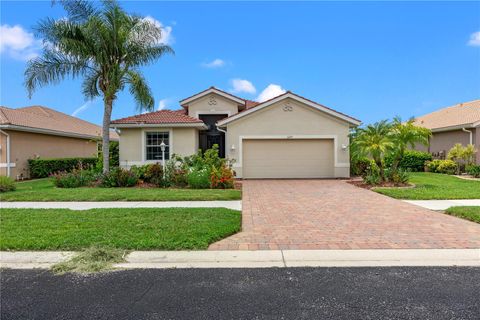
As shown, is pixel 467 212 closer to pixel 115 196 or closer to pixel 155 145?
pixel 115 196

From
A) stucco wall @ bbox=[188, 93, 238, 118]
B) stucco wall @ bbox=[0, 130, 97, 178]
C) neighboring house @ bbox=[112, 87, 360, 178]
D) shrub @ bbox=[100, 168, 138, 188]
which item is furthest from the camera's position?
stucco wall @ bbox=[188, 93, 238, 118]

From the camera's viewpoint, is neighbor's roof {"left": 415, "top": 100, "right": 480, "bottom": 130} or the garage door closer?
the garage door

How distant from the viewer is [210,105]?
21328 millimetres

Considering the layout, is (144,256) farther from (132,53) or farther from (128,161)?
(128,161)

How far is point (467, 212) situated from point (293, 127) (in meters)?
10.6

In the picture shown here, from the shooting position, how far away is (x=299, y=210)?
351 inches

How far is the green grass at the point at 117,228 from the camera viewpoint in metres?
5.64

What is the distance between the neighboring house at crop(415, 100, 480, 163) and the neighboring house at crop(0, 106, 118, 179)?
76.0ft

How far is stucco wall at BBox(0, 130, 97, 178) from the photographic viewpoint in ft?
57.6

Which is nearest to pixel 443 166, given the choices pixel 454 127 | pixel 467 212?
pixel 454 127

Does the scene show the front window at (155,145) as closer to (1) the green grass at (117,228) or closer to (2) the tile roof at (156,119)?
(2) the tile roof at (156,119)

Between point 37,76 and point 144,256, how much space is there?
43.0ft

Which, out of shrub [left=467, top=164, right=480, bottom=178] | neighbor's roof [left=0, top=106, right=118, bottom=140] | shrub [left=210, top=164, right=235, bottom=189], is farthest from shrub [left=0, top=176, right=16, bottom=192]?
shrub [left=467, top=164, right=480, bottom=178]

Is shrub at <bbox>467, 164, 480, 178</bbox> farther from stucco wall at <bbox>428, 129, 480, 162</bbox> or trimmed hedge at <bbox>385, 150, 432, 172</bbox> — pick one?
trimmed hedge at <bbox>385, 150, 432, 172</bbox>
